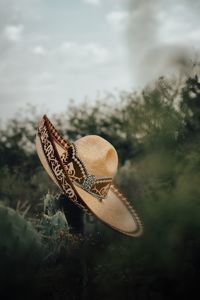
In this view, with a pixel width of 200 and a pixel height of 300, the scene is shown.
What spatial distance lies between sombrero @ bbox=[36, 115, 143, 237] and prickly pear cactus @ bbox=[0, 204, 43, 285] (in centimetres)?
59

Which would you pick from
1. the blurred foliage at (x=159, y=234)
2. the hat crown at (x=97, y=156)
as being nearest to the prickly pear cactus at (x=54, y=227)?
the blurred foliage at (x=159, y=234)

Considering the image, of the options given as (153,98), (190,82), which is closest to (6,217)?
(153,98)

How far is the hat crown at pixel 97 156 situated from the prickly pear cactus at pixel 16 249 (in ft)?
3.21

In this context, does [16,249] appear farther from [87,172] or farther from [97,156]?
[97,156]

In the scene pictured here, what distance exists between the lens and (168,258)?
487cm

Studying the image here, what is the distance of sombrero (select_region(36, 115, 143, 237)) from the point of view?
17.1ft

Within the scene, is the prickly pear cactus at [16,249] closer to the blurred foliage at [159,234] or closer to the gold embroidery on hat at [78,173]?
the blurred foliage at [159,234]

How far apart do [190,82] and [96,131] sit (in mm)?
25782

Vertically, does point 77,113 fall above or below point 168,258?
above

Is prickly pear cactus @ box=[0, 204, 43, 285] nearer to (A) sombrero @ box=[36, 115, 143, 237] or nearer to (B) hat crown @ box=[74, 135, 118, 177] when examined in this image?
(A) sombrero @ box=[36, 115, 143, 237]

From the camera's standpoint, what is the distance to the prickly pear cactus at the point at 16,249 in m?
4.81

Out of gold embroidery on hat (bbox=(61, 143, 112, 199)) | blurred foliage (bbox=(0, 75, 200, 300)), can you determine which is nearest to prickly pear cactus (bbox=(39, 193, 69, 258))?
blurred foliage (bbox=(0, 75, 200, 300))

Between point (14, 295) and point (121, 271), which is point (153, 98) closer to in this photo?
point (121, 271)

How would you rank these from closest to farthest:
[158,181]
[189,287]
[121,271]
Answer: [189,287], [121,271], [158,181]
